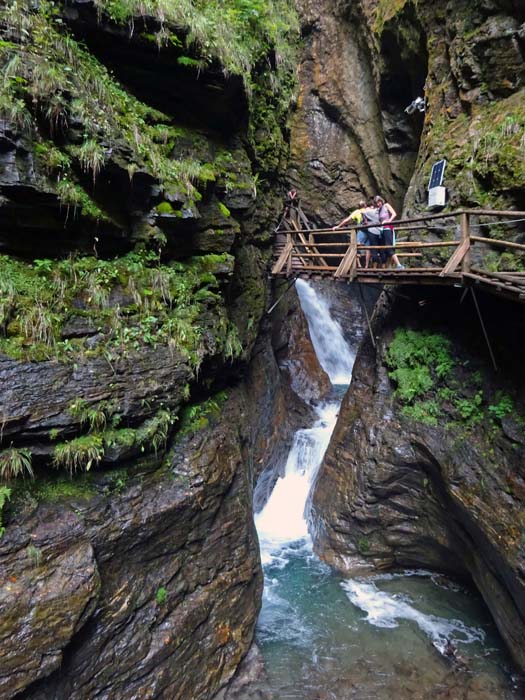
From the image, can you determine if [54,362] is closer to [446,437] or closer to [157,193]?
[157,193]

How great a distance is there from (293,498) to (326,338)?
747 cm

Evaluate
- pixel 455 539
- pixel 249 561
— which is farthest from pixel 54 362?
pixel 455 539

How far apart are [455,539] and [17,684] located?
7.22 meters

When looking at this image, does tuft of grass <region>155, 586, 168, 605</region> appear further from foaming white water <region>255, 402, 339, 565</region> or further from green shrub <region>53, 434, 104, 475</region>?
foaming white water <region>255, 402, 339, 565</region>

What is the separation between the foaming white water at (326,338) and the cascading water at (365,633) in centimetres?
709

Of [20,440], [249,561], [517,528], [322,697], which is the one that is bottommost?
[322,697]

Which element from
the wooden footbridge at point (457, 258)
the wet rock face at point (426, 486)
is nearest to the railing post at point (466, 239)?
the wooden footbridge at point (457, 258)

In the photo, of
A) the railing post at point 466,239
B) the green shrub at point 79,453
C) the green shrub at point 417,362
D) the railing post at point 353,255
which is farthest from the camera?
the railing post at point 353,255

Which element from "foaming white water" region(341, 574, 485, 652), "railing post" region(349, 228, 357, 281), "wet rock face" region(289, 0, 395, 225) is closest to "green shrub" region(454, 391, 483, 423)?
"railing post" region(349, 228, 357, 281)

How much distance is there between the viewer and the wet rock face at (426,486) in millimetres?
6379

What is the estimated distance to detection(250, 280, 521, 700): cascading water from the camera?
6.34m

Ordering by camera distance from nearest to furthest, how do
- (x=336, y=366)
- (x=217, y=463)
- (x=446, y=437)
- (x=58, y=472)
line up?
1. (x=58, y=472)
2. (x=217, y=463)
3. (x=446, y=437)
4. (x=336, y=366)

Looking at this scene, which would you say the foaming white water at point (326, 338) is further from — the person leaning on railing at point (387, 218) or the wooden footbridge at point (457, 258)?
the person leaning on railing at point (387, 218)

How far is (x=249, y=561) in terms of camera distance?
7035 mm
